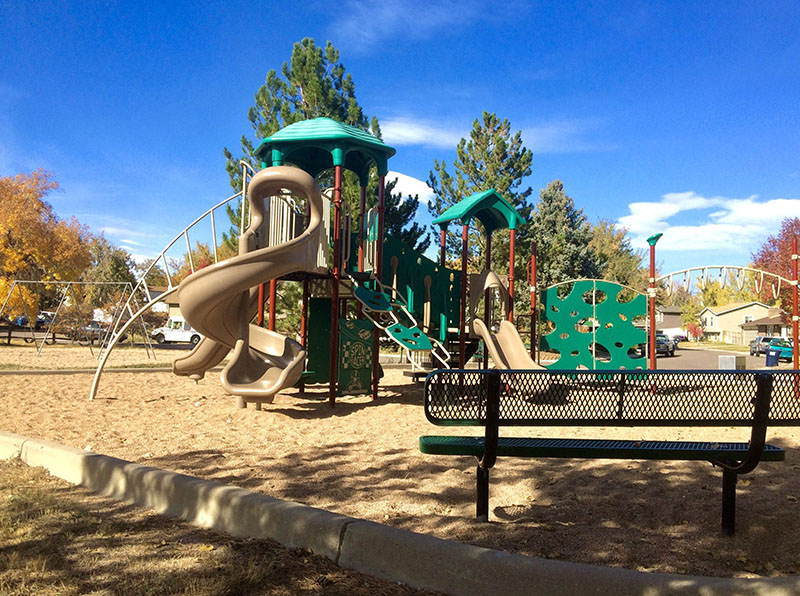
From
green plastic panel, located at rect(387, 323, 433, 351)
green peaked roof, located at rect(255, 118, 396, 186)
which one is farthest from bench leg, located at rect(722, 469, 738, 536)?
green peaked roof, located at rect(255, 118, 396, 186)

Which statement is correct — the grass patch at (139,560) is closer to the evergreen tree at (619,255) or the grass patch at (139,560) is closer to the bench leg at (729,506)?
the bench leg at (729,506)

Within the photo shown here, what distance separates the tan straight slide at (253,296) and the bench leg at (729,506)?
5901 millimetres

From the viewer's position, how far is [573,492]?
15.8 ft

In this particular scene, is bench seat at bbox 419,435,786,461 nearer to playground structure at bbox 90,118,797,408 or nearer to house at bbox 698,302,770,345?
playground structure at bbox 90,118,797,408

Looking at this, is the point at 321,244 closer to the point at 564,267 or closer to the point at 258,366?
the point at 258,366

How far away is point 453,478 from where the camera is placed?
5258mm

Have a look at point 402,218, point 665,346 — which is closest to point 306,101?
point 402,218

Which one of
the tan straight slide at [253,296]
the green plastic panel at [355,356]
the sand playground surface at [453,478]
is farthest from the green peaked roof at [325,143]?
the sand playground surface at [453,478]

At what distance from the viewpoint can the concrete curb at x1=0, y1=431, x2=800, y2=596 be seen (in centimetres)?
255

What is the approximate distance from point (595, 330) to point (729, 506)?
956cm

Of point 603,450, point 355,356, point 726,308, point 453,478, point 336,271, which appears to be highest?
point 726,308

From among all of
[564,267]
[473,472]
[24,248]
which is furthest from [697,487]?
[24,248]

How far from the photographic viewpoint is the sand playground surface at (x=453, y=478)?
357cm

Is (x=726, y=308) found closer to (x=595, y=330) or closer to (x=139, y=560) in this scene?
(x=595, y=330)
